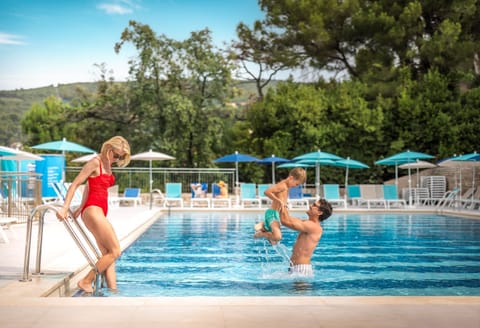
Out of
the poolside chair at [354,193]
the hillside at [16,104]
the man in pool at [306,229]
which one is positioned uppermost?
the hillside at [16,104]

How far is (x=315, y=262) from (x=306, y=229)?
200cm

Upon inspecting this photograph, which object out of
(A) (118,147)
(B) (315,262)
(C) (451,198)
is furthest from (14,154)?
(C) (451,198)

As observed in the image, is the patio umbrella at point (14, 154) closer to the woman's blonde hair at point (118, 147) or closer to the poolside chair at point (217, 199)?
the poolside chair at point (217, 199)

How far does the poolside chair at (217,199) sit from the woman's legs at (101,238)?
46.1ft

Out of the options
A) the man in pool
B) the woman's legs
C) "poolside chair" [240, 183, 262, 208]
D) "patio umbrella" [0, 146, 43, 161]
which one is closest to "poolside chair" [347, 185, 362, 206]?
"poolside chair" [240, 183, 262, 208]

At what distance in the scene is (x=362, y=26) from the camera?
26.9m

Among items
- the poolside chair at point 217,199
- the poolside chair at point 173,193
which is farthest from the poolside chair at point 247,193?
the poolside chair at point 173,193

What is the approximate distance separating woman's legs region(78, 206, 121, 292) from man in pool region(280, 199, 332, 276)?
2.02 metres

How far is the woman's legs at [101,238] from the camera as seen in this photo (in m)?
5.30

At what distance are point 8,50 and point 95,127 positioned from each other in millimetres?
20049

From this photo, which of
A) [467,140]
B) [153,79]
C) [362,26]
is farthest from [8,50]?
[467,140]

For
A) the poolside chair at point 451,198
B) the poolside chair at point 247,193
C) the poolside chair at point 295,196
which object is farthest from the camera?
the poolside chair at point 247,193

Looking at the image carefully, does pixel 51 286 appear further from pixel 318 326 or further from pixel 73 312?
pixel 318 326

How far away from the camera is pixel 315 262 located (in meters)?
8.70
